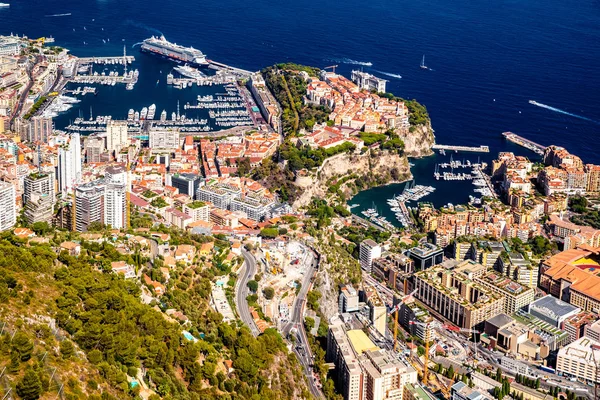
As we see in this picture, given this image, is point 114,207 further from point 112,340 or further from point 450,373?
point 450,373

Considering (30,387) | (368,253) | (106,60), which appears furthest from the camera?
(106,60)

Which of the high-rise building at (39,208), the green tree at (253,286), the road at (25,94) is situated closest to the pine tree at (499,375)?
the green tree at (253,286)

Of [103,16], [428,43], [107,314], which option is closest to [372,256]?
[107,314]

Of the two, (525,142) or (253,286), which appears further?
(525,142)

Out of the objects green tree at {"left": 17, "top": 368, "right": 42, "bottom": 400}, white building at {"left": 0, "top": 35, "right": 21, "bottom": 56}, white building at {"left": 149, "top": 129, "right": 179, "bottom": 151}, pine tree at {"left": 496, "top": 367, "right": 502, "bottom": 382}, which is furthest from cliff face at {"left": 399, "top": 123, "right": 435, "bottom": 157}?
green tree at {"left": 17, "top": 368, "right": 42, "bottom": 400}

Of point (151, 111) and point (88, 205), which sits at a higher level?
point (88, 205)

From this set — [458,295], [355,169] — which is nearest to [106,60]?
[355,169]

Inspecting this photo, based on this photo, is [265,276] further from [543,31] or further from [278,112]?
[543,31]
